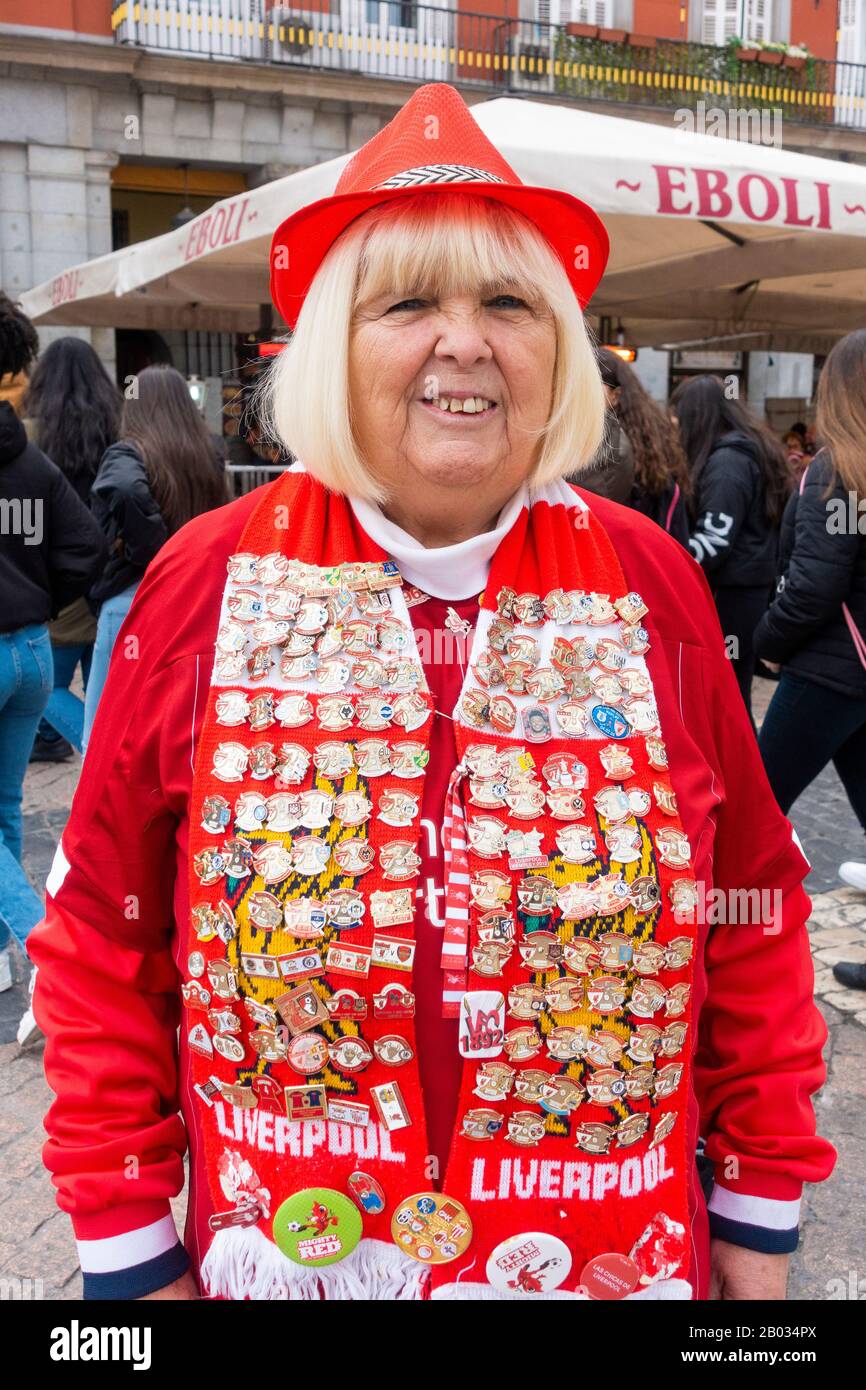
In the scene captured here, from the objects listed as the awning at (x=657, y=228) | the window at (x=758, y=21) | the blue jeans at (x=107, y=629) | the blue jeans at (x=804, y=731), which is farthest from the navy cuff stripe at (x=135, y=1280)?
the window at (x=758, y=21)

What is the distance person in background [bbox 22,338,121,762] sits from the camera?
5684 millimetres

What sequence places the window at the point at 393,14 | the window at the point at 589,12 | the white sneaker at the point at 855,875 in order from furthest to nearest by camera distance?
the window at the point at 589,12
the window at the point at 393,14
the white sneaker at the point at 855,875

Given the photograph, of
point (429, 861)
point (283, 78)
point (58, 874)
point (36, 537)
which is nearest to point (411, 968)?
point (429, 861)

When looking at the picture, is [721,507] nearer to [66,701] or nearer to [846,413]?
[846,413]

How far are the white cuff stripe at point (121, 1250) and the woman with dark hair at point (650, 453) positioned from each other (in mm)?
3814

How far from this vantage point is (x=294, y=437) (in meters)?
1.56

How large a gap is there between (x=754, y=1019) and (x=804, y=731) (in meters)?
2.79

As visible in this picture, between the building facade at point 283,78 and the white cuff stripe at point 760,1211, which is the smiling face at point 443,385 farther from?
the building facade at point 283,78

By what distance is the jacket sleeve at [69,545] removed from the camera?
13.8ft

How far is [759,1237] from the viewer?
158 centimetres

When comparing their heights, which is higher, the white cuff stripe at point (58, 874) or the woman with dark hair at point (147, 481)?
the woman with dark hair at point (147, 481)

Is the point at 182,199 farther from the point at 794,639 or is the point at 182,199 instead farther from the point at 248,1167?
the point at 248,1167

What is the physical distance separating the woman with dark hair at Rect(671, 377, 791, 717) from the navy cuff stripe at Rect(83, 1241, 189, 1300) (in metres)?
4.41

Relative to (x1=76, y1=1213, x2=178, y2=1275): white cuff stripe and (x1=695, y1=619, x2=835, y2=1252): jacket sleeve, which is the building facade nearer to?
(x1=695, y1=619, x2=835, y2=1252): jacket sleeve
